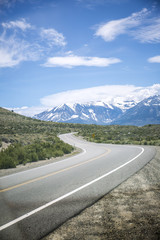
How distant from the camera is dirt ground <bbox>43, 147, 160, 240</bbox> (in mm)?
3756

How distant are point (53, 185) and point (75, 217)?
2776 mm

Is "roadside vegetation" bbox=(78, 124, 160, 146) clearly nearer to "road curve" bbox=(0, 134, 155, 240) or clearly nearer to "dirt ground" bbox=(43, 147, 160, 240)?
"road curve" bbox=(0, 134, 155, 240)

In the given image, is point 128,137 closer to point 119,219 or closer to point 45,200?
point 45,200

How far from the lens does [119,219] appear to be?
14.5 feet

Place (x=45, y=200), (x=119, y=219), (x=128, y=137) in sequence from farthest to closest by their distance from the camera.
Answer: (x=128, y=137), (x=45, y=200), (x=119, y=219)

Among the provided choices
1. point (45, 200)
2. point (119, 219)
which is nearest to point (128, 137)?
point (45, 200)

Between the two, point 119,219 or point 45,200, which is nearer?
point 119,219

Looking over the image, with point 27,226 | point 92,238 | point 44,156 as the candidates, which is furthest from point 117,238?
point 44,156

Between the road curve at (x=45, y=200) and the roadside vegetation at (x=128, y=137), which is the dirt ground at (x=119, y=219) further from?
the roadside vegetation at (x=128, y=137)

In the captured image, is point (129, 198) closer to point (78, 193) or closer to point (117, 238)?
point (78, 193)

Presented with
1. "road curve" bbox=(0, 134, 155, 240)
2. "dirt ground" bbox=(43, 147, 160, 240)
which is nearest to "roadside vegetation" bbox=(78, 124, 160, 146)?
"road curve" bbox=(0, 134, 155, 240)

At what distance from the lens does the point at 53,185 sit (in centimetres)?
718

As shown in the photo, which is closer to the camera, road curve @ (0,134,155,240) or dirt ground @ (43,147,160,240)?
dirt ground @ (43,147,160,240)

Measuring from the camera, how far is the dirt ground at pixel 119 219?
3.76m
